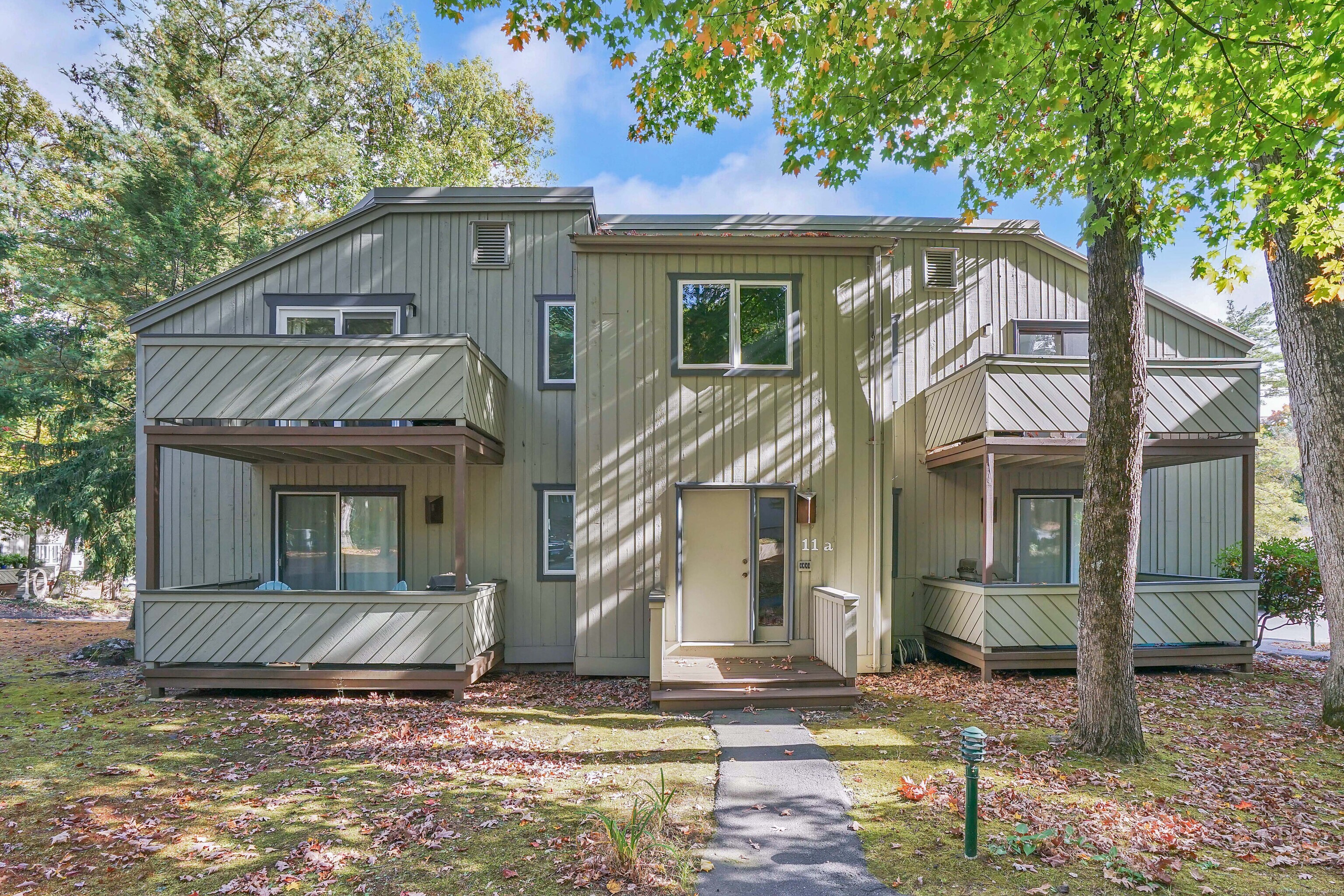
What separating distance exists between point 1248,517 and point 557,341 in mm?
10026

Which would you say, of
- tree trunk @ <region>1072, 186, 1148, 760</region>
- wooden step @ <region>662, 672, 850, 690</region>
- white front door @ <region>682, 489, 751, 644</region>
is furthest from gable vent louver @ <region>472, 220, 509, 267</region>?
tree trunk @ <region>1072, 186, 1148, 760</region>

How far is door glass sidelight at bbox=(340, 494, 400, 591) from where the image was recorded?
10172 mm

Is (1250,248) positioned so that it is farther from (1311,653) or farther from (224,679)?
(224,679)

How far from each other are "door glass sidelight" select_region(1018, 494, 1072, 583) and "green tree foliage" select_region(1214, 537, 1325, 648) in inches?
87.0

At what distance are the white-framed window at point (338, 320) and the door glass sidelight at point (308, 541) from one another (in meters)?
2.51

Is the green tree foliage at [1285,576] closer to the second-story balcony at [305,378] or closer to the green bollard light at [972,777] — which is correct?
the green bollard light at [972,777]

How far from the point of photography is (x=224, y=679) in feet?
27.5

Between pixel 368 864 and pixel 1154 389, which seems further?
pixel 1154 389

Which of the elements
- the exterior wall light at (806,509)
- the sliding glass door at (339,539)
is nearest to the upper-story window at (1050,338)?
the exterior wall light at (806,509)

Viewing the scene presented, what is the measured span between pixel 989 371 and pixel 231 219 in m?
17.0

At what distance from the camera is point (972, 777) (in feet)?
Answer: 13.9

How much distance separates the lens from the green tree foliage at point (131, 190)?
14367 mm

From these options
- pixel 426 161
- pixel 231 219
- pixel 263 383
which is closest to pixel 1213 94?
pixel 263 383

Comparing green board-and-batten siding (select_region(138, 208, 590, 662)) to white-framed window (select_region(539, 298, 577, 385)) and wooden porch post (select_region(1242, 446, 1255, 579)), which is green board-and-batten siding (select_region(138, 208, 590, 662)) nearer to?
white-framed window (select_region(539, 298, 577, 385))
